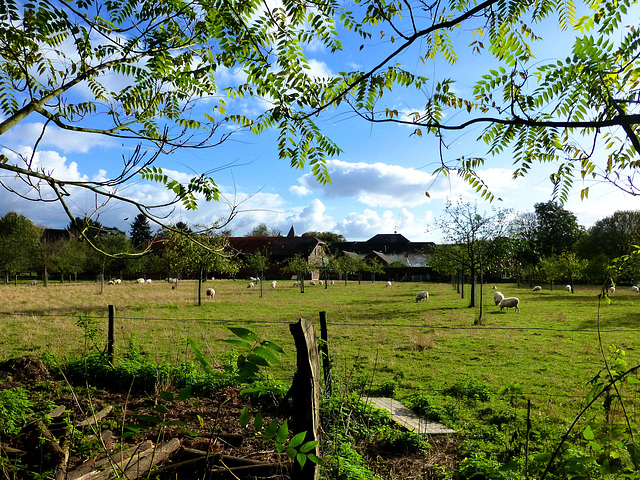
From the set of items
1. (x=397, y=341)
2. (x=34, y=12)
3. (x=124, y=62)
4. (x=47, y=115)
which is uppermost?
(x=34, y=12)

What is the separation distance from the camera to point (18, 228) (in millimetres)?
53438

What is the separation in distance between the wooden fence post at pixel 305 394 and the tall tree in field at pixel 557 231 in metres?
71.8

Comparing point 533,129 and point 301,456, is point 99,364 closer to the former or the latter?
point 301,456

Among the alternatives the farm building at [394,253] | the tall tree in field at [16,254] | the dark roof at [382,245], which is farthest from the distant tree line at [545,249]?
the tall tree in field at [16,254]

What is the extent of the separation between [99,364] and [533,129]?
8223 millimetres

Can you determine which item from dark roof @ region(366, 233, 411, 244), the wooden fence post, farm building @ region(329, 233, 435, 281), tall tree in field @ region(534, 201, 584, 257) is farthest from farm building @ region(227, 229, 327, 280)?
the wooden fence post

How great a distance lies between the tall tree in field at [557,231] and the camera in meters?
65.6

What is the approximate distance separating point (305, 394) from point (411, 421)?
14.2ft

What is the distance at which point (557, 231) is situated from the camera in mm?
69250

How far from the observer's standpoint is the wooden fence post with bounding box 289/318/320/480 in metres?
2.21

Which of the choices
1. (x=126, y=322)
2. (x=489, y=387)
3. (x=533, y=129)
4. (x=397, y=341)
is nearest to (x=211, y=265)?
(x=126, y=322)

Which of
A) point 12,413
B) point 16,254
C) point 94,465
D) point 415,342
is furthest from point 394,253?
point 94,465

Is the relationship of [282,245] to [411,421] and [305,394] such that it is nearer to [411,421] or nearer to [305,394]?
[411,421]

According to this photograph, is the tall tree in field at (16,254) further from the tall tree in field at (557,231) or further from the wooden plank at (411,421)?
the tall tree in field at (557,231)
